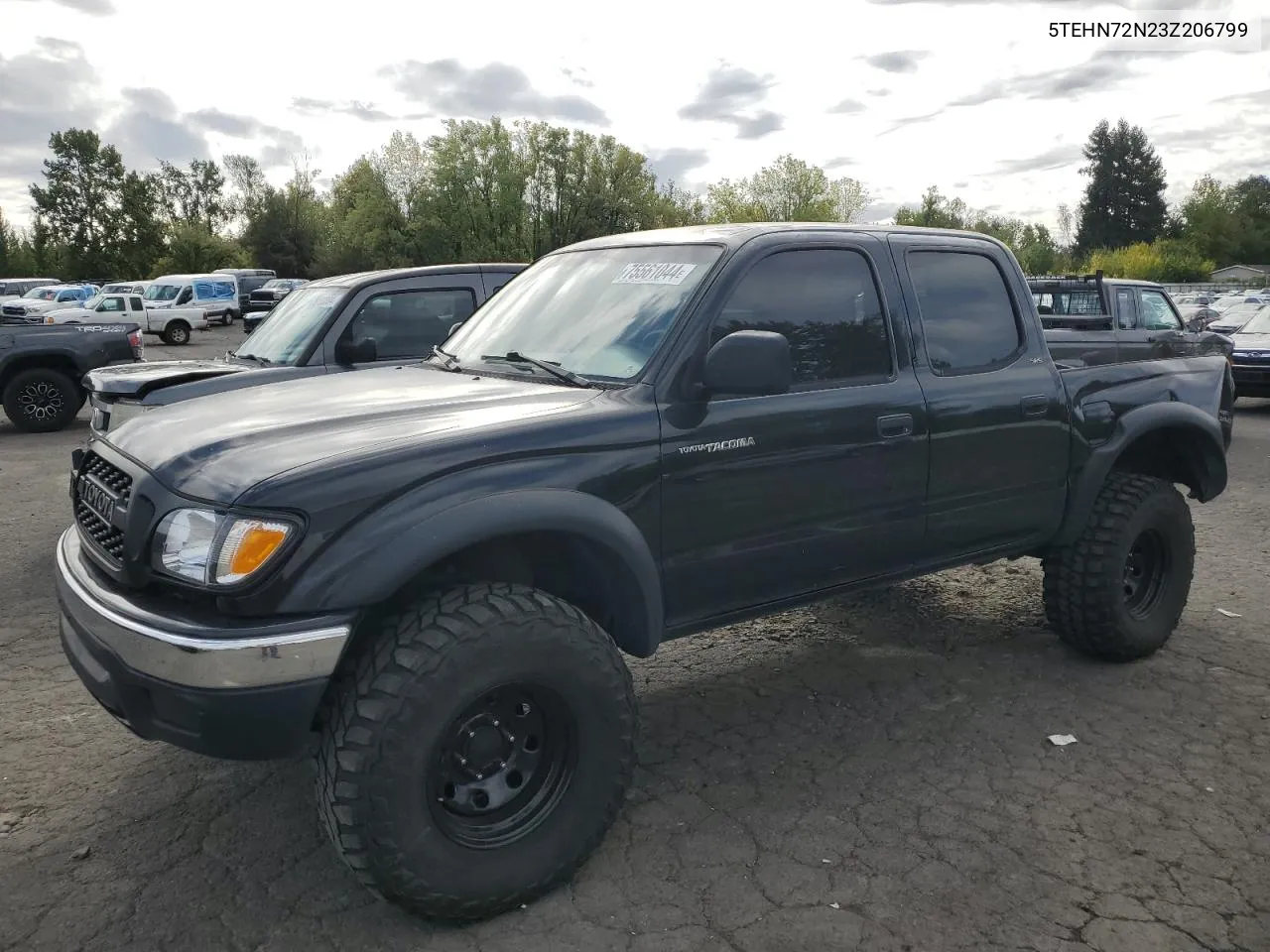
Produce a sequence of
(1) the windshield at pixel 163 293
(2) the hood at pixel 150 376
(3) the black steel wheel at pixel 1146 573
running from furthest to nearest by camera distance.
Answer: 1. (1) the windshield at pixel 163 293
2. (2) the hood at pixel 150 376
3. (3) the black steel wheel at pixel 1146 573

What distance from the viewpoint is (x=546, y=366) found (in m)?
3.50

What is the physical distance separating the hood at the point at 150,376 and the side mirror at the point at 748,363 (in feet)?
15.4

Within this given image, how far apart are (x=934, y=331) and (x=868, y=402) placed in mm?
548

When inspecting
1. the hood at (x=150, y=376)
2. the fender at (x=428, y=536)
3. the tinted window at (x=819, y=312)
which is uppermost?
the tinted window at (x=819, y=312)

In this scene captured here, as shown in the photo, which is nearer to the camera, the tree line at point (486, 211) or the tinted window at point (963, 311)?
the tinted window at point (963, 311)

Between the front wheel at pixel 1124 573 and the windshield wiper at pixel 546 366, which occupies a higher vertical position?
the windshield wiper at pixel 546 366

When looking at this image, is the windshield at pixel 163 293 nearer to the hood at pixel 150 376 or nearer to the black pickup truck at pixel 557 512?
the hood at pixel 150 376

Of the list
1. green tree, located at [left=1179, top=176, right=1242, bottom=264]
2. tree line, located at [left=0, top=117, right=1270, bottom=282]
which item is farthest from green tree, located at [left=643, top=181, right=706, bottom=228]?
green tree, located at [left=1179, top=176, right=1242, bottom=264]

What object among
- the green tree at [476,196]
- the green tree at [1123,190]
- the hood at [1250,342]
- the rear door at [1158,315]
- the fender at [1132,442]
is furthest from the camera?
the green tree at [1123,190]

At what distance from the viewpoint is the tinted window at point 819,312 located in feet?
11.4

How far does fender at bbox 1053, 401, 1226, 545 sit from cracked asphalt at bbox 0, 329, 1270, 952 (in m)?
0.76

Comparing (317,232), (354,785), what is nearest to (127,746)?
(354,785)

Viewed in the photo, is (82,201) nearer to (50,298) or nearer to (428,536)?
(50,298)

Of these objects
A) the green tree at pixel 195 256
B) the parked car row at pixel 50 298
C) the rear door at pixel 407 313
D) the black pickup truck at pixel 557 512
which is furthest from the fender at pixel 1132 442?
the green tree at pixel 195 256
